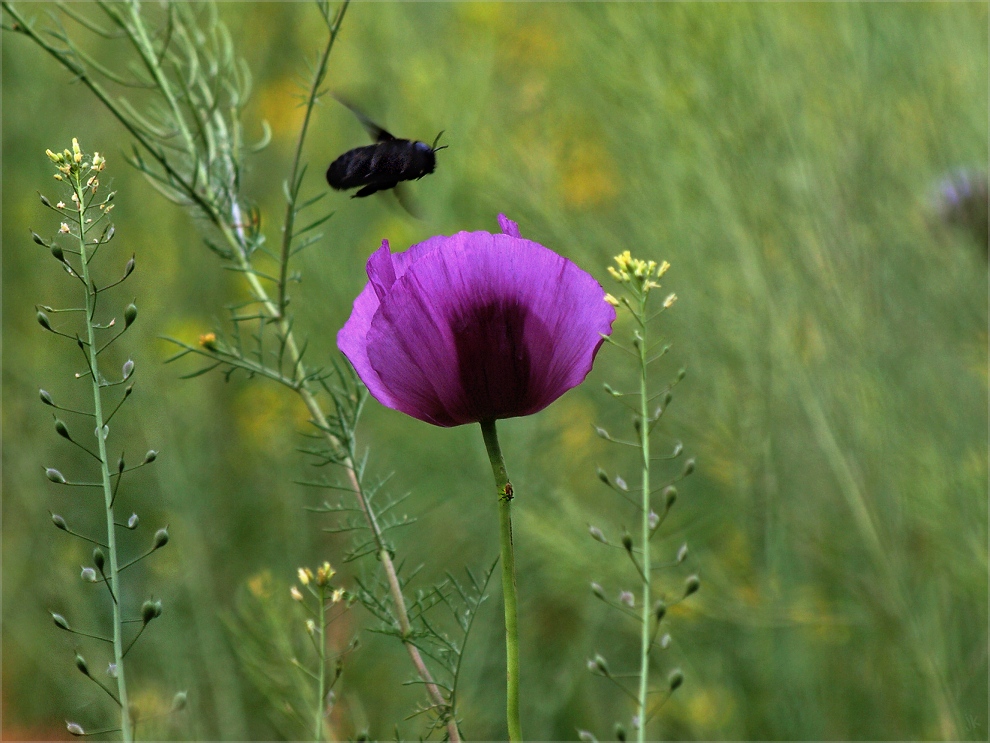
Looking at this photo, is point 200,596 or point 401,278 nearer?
point 401,278

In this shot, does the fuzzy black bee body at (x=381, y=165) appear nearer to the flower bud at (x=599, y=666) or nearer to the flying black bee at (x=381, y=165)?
the flying black bee at (x=381, y=165)

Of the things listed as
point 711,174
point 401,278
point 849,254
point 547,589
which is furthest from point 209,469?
point 401,278

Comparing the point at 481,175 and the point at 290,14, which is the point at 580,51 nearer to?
the point at 481,175

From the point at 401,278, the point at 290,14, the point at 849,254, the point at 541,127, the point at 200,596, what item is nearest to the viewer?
the point at 401,278

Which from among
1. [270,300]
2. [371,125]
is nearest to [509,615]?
[270,300]

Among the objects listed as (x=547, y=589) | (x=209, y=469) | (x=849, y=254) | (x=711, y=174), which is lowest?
(x=547, y=589)

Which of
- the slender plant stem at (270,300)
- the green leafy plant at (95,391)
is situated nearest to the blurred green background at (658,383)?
the slender plant stem at (270,300)

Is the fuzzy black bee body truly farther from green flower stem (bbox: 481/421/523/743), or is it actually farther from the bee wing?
green flower stem (bbox: 481/421/523/743)
